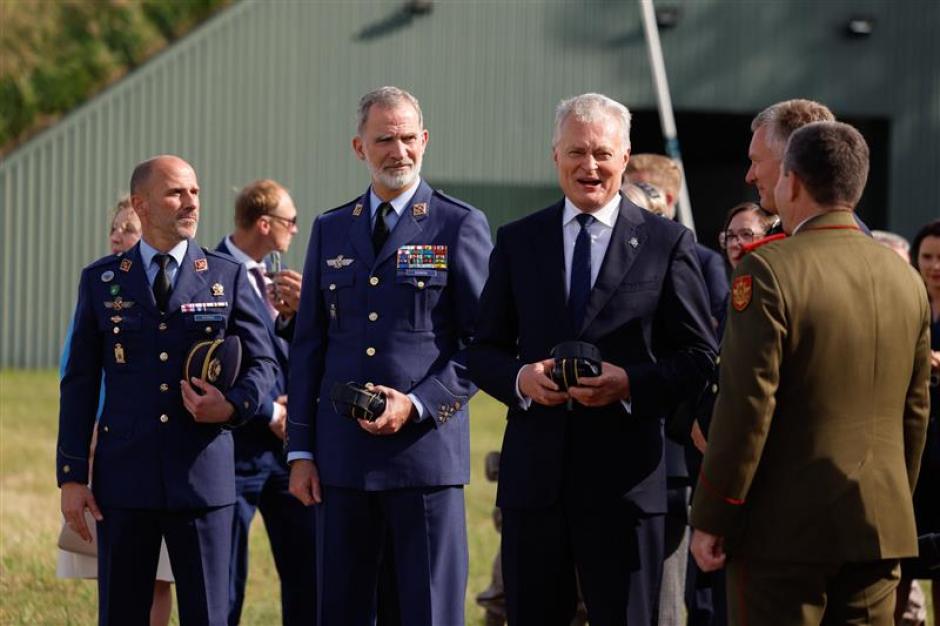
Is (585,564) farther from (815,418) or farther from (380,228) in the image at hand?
(380,228)

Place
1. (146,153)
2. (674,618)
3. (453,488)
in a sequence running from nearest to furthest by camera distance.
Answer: (453,488) → (674,618) → (146,153)

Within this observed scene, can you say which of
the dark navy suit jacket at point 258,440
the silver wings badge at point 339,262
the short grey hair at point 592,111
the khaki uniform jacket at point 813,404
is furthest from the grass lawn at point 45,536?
the khaki uniform jacket at point 813,404

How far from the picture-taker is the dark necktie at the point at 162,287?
16.8 ft

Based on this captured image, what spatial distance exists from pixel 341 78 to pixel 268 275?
13.7 metres

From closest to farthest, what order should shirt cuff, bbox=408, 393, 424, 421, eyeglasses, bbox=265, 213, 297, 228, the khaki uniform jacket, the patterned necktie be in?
the khaki uniform jacket, shirt cuff, bbox=408, 393, 424, 421, the patterned necktie, eyeglasses, bbox=265, 213, 297, 228

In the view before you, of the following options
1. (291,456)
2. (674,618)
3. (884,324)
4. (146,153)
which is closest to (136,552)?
(291,456)

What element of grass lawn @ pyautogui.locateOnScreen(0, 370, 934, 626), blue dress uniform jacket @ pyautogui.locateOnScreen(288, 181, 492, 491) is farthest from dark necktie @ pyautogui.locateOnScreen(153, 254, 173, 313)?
grass lawn @ pyautogui.locateOnScreen(0, 370, 934, 626)

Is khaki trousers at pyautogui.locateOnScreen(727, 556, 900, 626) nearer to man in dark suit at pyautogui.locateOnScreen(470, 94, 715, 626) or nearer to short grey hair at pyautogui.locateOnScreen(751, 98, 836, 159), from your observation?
man in dark suit at pyautogui.locateOnScreen(470, 94, 715, 626)

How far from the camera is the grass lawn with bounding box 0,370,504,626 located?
7.41 metres

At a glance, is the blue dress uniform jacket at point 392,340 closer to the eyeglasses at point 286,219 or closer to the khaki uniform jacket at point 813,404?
the khaki uniform jacket at point 813,404

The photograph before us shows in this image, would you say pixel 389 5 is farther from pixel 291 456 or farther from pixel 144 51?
pixel 291 456

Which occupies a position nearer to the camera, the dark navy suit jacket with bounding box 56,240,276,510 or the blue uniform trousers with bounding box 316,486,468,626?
the blue uniform trousers with bounding box 316,486,468,626

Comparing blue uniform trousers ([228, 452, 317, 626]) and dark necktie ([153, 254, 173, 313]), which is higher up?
dark necktie ([153, 254, 173, 313])

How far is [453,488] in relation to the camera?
4.86 meters
